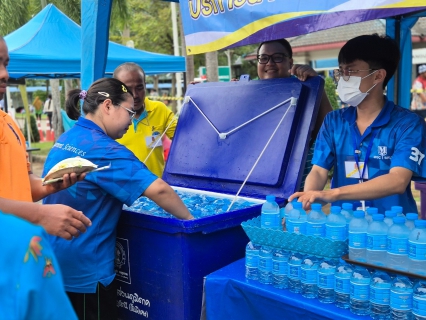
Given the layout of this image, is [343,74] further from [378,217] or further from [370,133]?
[378,217]

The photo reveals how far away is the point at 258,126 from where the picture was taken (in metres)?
2.98

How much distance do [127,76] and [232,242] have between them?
5.23 ft

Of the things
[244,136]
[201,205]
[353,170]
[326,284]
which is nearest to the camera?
[326,284]

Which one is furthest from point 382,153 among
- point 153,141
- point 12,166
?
point 153,141

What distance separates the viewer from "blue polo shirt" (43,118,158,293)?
2.15 m

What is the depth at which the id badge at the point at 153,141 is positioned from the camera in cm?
362

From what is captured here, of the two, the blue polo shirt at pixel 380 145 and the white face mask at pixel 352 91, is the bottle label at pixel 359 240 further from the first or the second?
the white face mask at pixel 352 91

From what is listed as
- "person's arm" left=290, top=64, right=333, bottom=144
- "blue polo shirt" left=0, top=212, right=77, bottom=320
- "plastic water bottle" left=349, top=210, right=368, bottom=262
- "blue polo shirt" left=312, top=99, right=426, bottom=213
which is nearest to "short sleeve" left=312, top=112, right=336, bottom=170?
"blue polo shirt" left=312, top=99, right=426, bottom=213

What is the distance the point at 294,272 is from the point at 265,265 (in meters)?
0.14

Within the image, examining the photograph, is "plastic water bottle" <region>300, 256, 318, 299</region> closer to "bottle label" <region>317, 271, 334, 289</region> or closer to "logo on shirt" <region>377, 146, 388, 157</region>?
"bottle label" <region>317, 271, 334, 289</region>

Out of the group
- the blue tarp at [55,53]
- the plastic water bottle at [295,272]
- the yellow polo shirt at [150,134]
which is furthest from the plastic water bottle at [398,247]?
the blue tarp at [55,53]

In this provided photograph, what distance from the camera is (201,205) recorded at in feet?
9.00

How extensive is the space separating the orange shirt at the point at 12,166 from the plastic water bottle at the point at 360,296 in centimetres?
143

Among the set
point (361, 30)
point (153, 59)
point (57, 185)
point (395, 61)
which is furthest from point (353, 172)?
point (361, 30)
